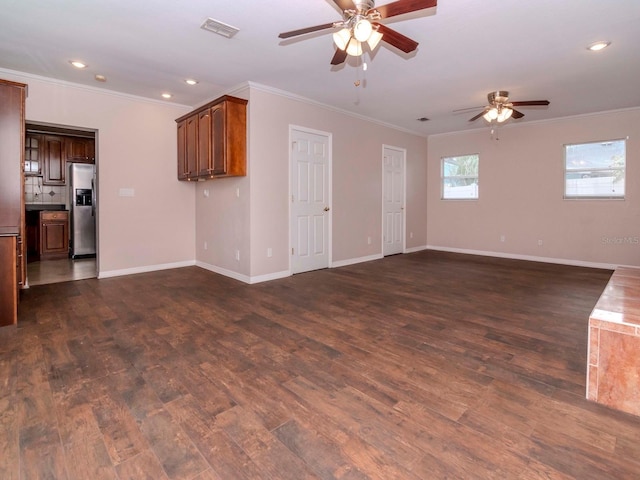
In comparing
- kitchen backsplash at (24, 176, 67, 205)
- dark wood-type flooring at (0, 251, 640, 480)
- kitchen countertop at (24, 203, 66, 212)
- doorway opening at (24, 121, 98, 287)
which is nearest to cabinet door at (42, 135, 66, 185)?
doorway opening at (24, 121, 98, 287)

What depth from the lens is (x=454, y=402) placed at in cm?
191

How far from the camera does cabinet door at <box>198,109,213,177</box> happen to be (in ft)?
15.5

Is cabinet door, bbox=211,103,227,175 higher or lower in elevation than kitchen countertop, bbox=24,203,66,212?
higher

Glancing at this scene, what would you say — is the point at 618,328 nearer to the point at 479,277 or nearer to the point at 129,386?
the point at 129,386

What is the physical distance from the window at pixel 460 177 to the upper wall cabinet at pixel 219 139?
4.97m

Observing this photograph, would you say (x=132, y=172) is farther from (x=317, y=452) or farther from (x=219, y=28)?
(x=317, y=452)

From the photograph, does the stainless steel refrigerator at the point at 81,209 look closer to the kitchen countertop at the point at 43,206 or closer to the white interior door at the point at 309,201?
the kitchen countertop at the point at 43,206

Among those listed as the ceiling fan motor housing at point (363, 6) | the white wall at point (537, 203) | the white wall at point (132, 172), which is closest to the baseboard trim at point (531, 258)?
the white wall at point (537, 203)

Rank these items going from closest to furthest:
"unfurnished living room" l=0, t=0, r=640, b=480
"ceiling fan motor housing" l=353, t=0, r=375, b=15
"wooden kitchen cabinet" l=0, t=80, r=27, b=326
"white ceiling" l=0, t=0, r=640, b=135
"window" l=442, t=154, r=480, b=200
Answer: "unfurnished living room" l=0, t=0, r=640, b=480 < "ceiling fan motor housing" l=353, t=0, r=375, b=15 < "white ceiling" l=0, t=0, r=640, b=135 < "wooden kitchen cabinet" l=0, t=80, r=27, b=326 < "window" l=442, t=154, r=480, b=200

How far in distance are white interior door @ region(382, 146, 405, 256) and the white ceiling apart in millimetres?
1695

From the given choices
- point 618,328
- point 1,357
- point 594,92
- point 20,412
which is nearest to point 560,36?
point 594,92

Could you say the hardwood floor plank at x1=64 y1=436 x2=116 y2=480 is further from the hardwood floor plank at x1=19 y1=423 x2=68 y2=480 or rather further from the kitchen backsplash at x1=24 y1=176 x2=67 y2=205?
the kitchen backsplash at x1=24 y1=176 x2=67 y2=205

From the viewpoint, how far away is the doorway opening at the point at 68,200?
6.46 meters

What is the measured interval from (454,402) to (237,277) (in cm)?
357
